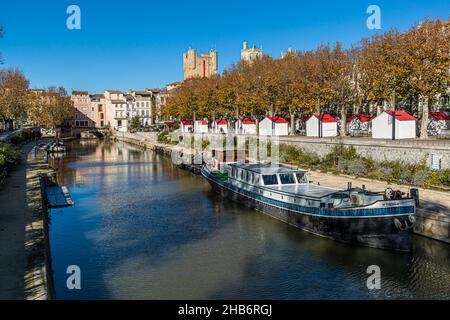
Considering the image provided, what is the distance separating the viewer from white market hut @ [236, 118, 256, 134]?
78.8 m

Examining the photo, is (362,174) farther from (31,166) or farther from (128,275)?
(31,166)

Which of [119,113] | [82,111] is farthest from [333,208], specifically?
[82,111]

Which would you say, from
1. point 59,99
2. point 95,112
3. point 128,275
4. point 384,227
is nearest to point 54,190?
point 128,275

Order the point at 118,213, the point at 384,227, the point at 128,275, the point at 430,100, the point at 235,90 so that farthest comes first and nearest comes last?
the point at 235,90, the point at 430,100, the point at 118,213, the point at 384,227, the point at 128,275

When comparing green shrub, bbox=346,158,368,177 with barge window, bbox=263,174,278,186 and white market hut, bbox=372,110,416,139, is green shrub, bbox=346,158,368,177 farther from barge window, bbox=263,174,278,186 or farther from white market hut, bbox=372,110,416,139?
→ barge window, bbox=263,174,278,186

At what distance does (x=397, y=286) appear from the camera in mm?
19109

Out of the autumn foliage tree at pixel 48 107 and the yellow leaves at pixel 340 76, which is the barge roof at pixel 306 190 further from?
the autumn foliage tree at pixel 48 107

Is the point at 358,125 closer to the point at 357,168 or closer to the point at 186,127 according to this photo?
the point at 357,168

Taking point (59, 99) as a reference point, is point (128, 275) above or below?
below

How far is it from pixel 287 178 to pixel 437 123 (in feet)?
97.6

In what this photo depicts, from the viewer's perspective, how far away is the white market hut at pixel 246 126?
78.8 m

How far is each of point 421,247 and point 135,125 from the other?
416ft

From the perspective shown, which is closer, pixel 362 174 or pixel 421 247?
pixel 421 247

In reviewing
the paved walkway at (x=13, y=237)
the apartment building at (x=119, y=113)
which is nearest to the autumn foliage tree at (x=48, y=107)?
the apartment building at (x=119, y=113)
